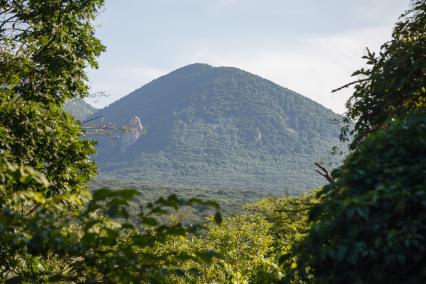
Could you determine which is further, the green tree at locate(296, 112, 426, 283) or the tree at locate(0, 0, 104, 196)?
the tree at locate(0, 0, 104, 196)

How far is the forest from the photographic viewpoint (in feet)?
12.1

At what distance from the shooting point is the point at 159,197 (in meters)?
3.77

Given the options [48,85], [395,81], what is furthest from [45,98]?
[395,81]

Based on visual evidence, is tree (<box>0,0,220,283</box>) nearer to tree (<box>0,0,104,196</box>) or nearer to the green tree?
tree (<box>0,0,104,196</box>)

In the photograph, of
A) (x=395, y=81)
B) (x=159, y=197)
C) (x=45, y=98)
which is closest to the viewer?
(x=159, y=197)

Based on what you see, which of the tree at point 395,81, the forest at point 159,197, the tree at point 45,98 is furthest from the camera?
the tree at point 45,98

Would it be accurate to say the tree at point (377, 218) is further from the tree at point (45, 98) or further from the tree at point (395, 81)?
the tree at point (45, 98)

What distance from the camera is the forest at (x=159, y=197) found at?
3680mm

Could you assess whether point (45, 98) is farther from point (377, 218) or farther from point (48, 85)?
point (377, 218)

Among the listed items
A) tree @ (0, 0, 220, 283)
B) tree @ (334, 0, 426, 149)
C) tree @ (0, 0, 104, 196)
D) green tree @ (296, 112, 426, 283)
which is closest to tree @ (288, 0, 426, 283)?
green tree @ (296, 112, 426, 283)

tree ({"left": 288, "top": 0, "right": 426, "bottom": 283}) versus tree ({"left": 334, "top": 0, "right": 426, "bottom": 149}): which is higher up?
A: tree ({"left": 334, "top": 0, "right": 426, "bottom": 149})

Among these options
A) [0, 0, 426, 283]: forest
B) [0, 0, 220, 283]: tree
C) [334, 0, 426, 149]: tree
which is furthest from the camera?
[0, 0, 220, 283]: tree

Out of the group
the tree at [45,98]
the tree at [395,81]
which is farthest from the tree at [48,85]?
the tree at [395,81]

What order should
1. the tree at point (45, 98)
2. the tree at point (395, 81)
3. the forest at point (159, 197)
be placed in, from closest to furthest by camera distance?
the forest at point (159, 197) < the tree at point (395, 81) < the tree at point (45, 98)
